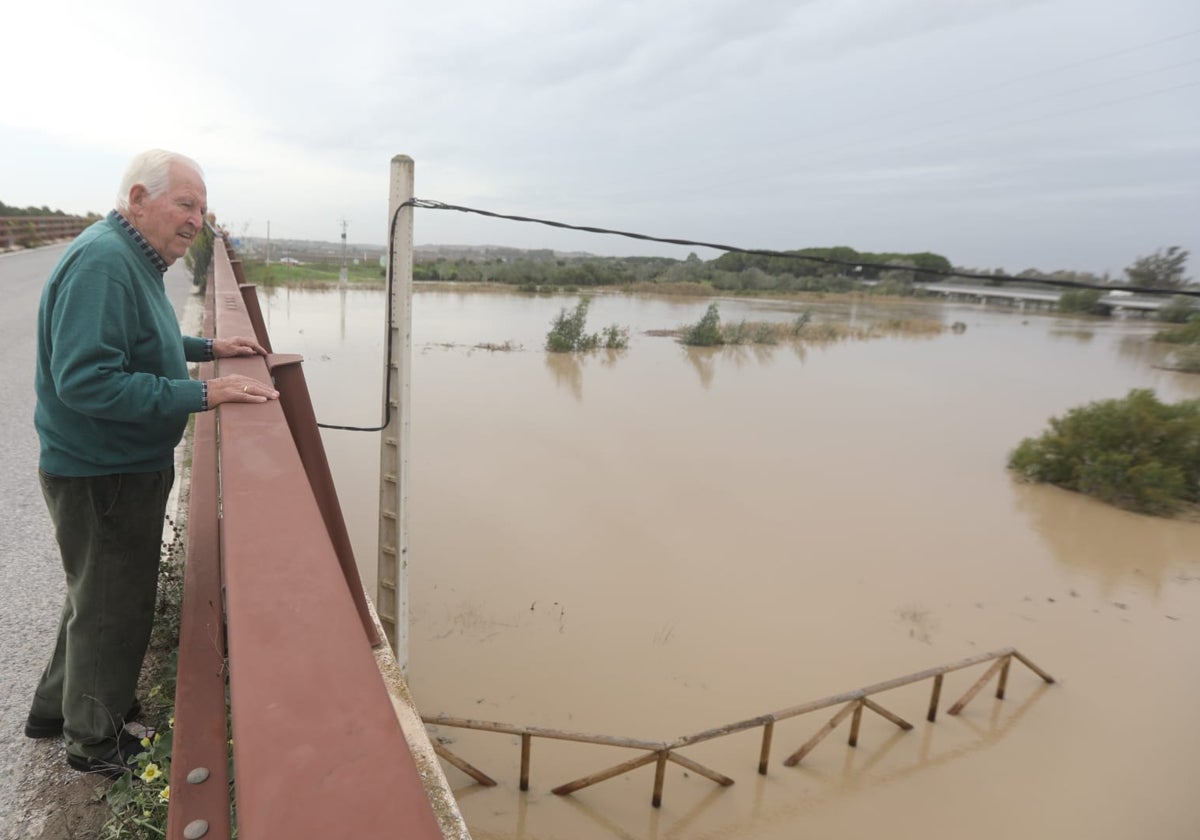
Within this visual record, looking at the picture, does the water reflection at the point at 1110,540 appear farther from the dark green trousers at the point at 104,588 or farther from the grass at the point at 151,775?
the dark green trousers at the point at 104,588

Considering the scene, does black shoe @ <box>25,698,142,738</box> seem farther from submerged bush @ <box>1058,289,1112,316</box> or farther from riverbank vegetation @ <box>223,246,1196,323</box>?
submerged bush @ <box>1058,289,1112,316</box>

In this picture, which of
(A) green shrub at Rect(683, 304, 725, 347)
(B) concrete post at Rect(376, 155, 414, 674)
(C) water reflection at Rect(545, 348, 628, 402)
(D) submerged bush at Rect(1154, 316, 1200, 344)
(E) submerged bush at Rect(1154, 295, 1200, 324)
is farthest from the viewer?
(E) submerged bush at Rect(1154, 295, 1200, 324)

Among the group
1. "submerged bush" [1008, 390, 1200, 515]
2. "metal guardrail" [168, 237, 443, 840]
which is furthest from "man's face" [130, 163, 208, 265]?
"submerged bush" [1008, 390, 1200, 515]

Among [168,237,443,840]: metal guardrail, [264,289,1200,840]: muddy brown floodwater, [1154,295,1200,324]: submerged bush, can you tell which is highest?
[1154,295,1200,324]: submerged bush

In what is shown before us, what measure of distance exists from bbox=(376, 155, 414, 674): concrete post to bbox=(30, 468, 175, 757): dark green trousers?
8.58 ft

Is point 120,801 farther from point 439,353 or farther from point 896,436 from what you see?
point 439,353

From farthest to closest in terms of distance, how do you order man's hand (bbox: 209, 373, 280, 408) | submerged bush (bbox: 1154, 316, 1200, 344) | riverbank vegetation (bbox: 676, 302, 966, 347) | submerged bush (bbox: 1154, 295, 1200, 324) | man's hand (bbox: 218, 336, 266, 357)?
submerged bush (bbox: 1154, 295, 1200, 324) → submerged bush (bbox: 1154, 316, 1200, 344) → riverbank vegetation (bbox: 676, 302, 966, 347) → man's hand (bbox: 218, 336, 266, 357) → man's hand (bbox: 209, 373, 280, 408)

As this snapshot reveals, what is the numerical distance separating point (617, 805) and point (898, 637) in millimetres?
4221

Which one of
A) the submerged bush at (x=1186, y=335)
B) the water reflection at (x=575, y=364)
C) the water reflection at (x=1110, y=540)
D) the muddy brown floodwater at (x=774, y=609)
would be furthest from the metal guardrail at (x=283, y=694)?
the submerged bush at (x=1186, y=335)

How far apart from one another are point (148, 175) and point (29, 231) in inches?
1000

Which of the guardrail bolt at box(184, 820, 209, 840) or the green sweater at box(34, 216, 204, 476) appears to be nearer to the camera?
the guardrail bolt at box(184, 820, 209, 840)

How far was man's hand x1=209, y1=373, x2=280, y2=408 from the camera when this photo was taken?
1.42 m

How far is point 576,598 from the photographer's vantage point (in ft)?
26.1

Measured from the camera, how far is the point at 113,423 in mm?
1783
